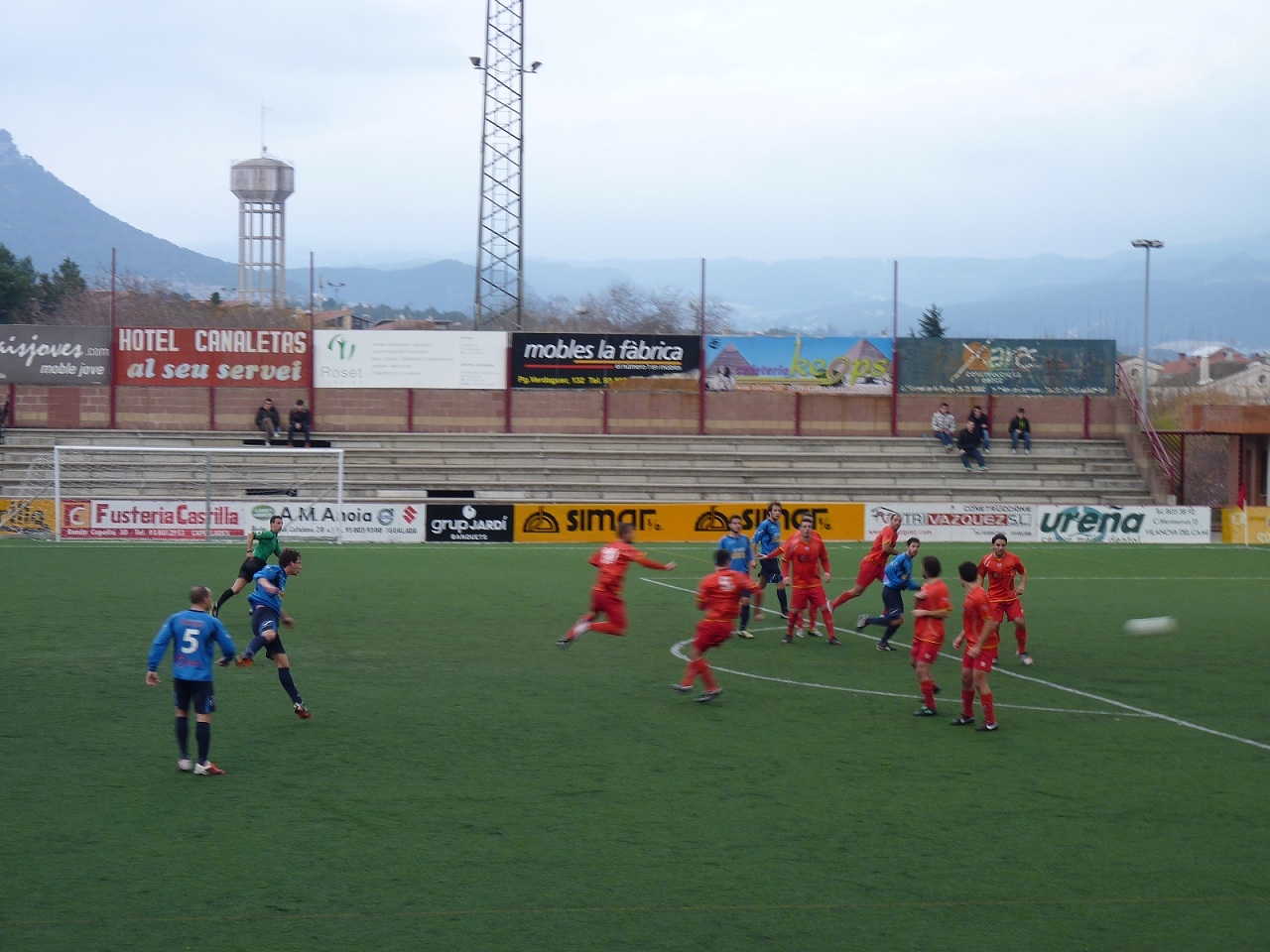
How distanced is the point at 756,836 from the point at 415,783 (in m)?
3.08

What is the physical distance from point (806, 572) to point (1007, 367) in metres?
29.7

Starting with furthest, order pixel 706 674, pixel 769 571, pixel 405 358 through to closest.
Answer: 1. pixel 405 358
2. pixel 769 571
3. pixel 706 674

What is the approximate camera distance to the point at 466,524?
3322cm

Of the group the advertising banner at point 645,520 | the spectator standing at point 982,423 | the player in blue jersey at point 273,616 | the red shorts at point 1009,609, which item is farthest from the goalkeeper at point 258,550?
the spectator standing at point 982,423

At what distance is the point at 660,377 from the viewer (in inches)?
1704

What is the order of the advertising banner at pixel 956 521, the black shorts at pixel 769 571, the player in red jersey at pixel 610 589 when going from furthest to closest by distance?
the advertising banner at pixel 956 521
the black shorts at pixel 769 571
the player in red jersey at pixel 610 589

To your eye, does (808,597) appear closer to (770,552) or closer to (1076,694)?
(770,552)

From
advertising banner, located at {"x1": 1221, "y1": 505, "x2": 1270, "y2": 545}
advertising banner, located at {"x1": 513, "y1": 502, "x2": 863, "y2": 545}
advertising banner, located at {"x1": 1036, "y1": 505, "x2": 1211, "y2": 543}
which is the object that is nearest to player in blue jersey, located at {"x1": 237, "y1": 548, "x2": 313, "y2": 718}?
advertising banner, located at {"x1": 513, "y1": 502, "x2": 863, "y2": 545}

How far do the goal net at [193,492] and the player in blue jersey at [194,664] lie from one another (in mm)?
21718

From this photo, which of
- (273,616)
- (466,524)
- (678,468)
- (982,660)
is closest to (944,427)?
(678,468)

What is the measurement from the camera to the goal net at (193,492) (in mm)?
31844

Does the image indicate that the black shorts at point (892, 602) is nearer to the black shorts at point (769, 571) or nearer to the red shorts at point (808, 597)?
the red shorts at point (808, 597)

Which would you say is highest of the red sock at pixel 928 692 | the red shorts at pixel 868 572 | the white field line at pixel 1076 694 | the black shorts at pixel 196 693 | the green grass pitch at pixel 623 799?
the red shorts at pixel 868 572

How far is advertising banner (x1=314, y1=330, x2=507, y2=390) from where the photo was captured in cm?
4197
